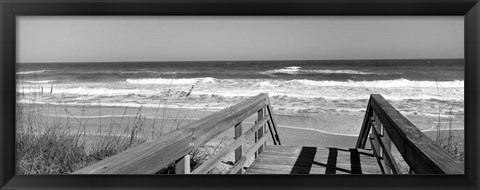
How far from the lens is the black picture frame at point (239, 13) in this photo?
120cm

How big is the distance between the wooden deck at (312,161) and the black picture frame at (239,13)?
130cm

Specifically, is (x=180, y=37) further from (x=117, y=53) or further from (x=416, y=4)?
(x=416, y=4)

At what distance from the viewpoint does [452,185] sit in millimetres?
1243

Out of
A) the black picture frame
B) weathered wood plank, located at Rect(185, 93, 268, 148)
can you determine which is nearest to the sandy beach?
weathered wood plank, located at Rect(185, 93, 268, 148)

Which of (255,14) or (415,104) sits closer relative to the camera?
(255,14)

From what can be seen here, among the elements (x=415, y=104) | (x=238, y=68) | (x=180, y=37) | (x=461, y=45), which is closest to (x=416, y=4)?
(x=461, y=45)

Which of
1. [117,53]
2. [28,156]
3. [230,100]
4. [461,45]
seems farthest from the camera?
[117,53]

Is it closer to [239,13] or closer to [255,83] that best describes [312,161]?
[239,13]

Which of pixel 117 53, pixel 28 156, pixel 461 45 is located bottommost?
pixel 28 156

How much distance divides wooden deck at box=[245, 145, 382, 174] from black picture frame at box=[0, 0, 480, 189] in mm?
1300

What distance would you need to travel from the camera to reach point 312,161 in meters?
2.95

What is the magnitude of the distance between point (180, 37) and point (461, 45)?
862 centimetres

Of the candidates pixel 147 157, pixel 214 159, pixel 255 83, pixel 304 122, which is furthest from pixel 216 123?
pixel 255 83

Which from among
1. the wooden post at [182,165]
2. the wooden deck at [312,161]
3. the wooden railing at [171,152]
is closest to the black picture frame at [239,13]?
the wooden post at [182,165]
